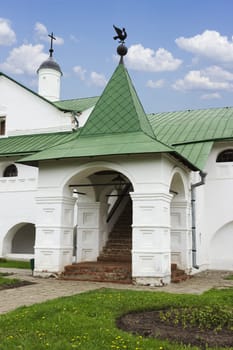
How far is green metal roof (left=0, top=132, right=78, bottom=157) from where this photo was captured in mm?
16656

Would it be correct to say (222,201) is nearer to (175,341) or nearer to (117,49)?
(117,49)

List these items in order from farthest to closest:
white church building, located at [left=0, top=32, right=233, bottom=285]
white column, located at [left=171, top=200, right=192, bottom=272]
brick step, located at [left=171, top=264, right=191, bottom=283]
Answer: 1. white column, located at [left=171, top=200, right=192, bottom=272]
2. brick step, located at [left=171, top=264, right=191, bottom=283]
3. white church building, located at [left=0, top=32, right=233, bottom=285]

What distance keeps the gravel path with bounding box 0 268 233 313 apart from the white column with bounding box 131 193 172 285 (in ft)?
1.20

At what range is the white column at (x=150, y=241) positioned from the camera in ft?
32.4

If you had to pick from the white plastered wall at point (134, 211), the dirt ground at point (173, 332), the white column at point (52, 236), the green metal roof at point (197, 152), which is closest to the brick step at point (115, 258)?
the white plastered wall at point (134, 211)

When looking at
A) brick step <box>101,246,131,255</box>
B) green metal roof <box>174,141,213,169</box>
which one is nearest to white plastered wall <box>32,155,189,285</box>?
brick step <box>101,246,131,255</box>

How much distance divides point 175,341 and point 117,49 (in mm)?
9542

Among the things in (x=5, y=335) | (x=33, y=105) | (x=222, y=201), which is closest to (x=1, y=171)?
(x=33, y=105)

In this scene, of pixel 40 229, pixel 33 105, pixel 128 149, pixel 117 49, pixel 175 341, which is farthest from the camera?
pixel 33 105

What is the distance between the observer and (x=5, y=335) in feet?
15.8

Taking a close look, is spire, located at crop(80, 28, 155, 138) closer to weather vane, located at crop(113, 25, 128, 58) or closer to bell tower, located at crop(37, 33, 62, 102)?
weather vane, located at crop(113, 25, 128, 58)

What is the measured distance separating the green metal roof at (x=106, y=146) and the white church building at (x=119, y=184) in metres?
0.03

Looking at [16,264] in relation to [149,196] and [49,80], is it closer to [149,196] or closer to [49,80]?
[149,196]

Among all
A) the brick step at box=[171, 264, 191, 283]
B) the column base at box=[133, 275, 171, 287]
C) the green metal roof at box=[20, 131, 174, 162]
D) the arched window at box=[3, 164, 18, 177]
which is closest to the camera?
the column base at box=[133, 275, 171, 287]
